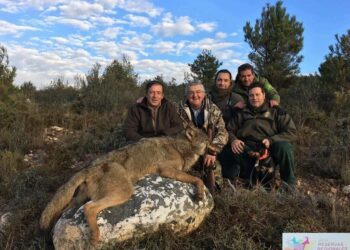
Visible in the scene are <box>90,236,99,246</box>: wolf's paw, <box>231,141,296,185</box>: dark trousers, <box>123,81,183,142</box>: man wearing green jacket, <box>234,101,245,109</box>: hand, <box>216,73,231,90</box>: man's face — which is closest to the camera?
<box>90,236,99,246</box>: wolf's paw

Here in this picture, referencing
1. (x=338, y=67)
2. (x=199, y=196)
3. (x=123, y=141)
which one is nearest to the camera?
(x=199, y=196)

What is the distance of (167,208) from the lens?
498 cm

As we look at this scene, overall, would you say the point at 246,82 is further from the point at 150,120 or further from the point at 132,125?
the point at 132,125

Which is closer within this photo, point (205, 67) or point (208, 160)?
point (208, 160)

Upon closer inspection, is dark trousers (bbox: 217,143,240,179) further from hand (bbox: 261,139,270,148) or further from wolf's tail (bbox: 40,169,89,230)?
wolf's tail (bbox: 40,169,89,230)

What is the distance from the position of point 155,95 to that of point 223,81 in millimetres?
1701

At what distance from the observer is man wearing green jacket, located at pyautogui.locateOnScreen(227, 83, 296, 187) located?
6910mm

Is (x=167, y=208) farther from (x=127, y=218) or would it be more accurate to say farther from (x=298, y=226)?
(x=298, y=226)

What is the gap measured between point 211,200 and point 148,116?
2265 mm

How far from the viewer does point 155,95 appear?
6.96 metres

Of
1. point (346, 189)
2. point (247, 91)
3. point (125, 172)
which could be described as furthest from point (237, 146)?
point (125, 172)

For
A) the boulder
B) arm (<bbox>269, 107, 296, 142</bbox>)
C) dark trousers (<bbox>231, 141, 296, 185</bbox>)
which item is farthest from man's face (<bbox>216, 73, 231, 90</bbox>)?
the boulder

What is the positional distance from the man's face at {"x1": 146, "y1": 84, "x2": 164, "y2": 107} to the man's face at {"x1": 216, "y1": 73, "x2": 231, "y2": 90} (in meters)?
1.53

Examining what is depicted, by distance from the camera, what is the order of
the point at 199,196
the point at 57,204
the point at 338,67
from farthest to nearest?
1. the point at 338,67
2. the point at 199,196
3. the point at 57,204
